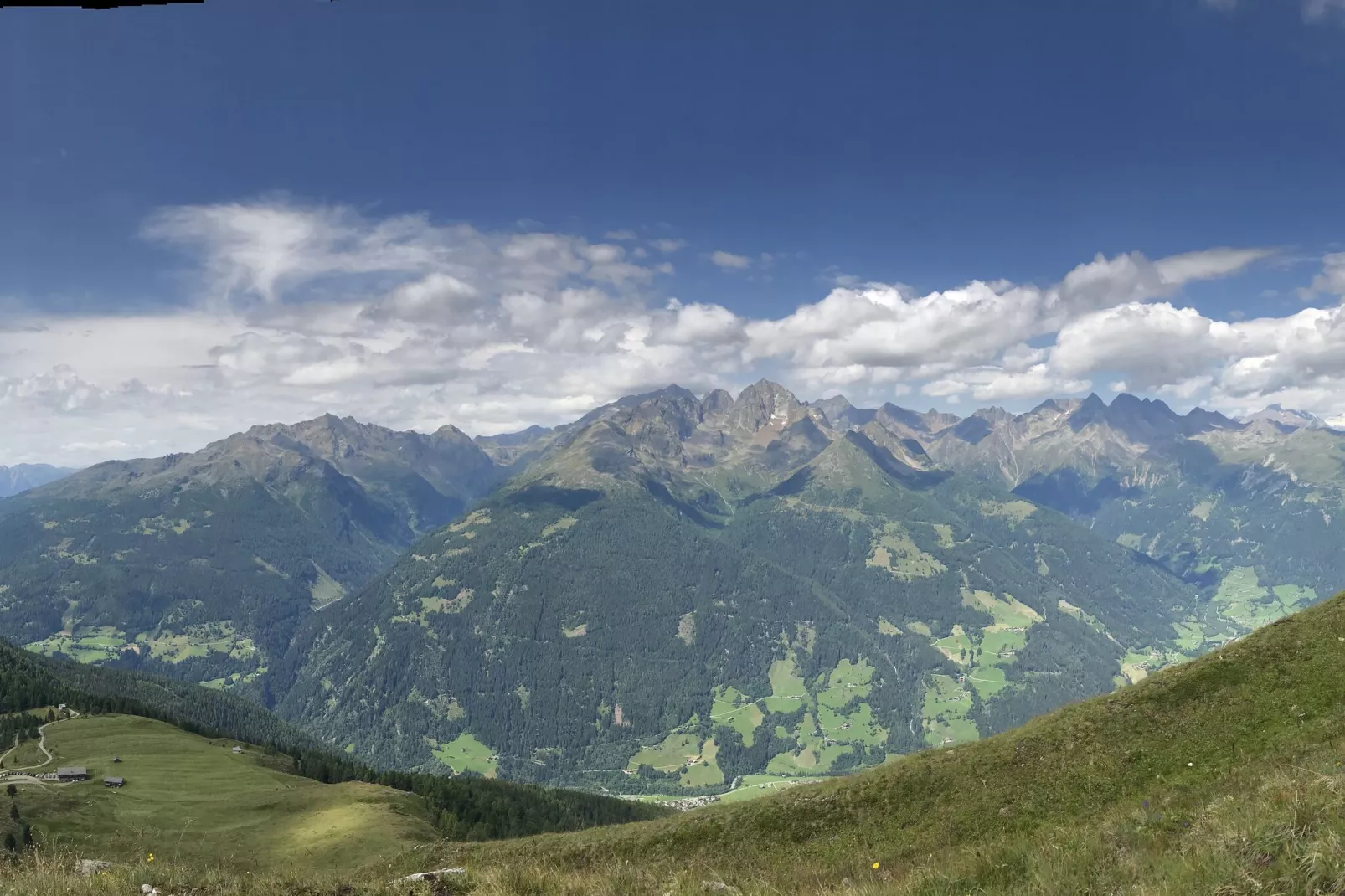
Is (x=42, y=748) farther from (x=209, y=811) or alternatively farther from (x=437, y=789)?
(x=437, y=789)

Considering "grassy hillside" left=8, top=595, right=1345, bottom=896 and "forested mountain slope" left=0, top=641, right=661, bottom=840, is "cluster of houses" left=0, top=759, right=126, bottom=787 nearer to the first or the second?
"forested mountain slope" left=0, top=641, right=661, bottom=840

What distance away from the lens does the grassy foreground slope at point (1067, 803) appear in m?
11.8

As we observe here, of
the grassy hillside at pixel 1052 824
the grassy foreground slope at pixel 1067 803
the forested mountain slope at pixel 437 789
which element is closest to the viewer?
the grassy hillside at pixel 1052 824

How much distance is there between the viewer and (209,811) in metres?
81.0

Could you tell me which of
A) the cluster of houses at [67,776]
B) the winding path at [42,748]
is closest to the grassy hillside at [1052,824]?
the cluster of houses at [67,776]

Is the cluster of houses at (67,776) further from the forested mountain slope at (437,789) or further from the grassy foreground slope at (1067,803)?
the grassy foreground slope at (1067,803)

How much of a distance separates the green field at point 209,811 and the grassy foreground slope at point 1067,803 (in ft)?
99.6

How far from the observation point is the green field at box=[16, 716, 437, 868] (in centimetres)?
6122

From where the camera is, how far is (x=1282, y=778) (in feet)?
52.0

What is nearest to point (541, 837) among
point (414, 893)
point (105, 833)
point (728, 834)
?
point (728, 834)

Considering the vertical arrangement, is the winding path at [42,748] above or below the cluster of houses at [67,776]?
below

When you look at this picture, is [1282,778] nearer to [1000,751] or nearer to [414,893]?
[414,893]

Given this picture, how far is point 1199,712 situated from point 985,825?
44.7 feet

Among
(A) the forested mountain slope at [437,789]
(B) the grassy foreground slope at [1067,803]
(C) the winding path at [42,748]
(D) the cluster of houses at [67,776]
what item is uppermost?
(B) the grassy foreground slope at [1067,803]
